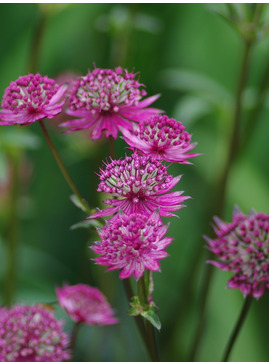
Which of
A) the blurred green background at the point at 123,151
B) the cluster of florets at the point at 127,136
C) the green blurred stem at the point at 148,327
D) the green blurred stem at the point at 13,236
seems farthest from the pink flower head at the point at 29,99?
the green blurred stem at the point at 13,236

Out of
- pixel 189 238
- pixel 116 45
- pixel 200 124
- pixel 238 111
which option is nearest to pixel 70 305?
pixel 238 111

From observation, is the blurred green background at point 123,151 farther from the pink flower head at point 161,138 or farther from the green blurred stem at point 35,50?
the pink flower head at point 161,138

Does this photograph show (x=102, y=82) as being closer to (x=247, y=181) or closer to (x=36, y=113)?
(x=36, y=113)

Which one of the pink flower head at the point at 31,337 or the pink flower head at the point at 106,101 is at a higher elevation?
the pink flower head at the point at 106,101

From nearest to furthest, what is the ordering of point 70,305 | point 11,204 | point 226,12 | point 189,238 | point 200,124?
point 70,305 → point 226,12 → point 11,204 → point 189,238 → point 200,124

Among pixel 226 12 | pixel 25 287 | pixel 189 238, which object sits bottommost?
pixel 25 287

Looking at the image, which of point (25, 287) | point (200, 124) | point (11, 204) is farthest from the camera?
point (200, 124)

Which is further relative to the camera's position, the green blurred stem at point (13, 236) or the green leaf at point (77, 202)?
the green blurred stem at point (13, 236)
